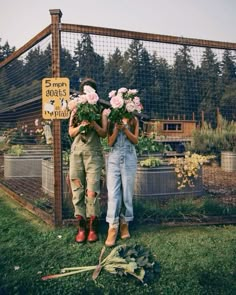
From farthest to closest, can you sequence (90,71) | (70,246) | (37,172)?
(37,172)
(90,71)
(70,246)

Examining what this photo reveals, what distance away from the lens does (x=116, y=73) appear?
15.1 ft

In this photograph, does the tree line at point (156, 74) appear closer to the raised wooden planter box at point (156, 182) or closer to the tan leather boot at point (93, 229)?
the raised wooden planter box at point (156, 182)

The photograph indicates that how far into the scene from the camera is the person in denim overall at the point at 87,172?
3326 millimetres

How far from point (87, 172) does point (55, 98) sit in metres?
1.06

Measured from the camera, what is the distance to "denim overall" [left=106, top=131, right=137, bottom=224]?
3.32 m

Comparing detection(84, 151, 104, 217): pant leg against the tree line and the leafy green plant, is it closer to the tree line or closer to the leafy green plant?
the tree line

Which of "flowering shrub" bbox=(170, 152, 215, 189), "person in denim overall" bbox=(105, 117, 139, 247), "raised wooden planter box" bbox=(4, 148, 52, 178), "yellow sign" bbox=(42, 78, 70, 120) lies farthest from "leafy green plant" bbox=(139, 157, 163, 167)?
"raised wooden planter box" bbox=(4, 148, 52, 178)

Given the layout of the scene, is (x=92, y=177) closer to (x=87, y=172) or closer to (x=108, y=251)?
(x=87, y=172)

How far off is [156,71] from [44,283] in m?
3.25

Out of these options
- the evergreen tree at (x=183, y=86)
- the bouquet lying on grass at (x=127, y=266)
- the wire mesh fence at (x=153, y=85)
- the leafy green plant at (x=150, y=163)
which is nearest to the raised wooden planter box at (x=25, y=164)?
the wire mesh fence at (x=153, y=85)

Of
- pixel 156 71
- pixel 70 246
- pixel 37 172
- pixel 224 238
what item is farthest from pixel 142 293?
pixel 37 172

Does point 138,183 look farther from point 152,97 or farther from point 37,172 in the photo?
point 37,172

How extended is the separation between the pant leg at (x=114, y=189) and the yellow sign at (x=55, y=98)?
0.87 m

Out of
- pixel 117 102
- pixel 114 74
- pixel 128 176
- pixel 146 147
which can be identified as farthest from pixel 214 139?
pixel 117 102
